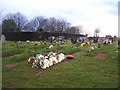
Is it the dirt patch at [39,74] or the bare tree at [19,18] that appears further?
the bare tree at [19,18]

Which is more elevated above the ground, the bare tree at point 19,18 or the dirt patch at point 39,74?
the bare tree at point 19,18

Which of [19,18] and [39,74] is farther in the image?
[19,18]

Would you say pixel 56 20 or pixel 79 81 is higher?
pixel 56 20

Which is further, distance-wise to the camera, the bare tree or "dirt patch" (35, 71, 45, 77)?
the bare tree

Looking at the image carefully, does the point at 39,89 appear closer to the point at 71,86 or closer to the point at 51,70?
the point at 71,86

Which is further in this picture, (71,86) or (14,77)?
(14,77)

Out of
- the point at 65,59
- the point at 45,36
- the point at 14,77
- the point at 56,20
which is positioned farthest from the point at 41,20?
the point at 14,77

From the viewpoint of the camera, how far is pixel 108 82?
13.8 meters

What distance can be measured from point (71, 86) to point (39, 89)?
154 cm

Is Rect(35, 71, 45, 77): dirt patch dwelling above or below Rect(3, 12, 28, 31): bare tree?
below

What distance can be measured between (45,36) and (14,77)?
48.9m

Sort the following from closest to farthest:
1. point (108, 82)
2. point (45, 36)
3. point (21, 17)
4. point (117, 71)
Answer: point (108, 82) < point (117, 71) < point (45, 36) < point (21, 17)

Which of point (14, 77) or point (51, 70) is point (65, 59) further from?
point (14, 77)

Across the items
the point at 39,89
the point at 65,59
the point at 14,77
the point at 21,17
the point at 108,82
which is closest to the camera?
the point at 39,89
